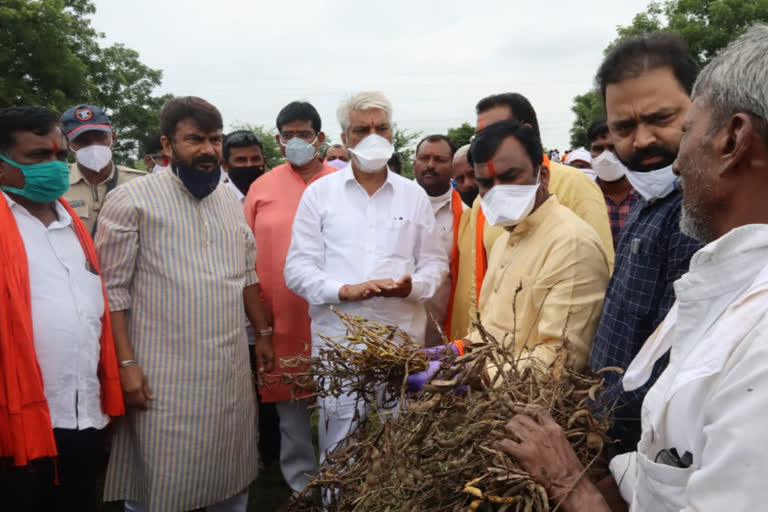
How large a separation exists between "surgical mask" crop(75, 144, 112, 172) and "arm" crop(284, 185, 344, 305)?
171cm

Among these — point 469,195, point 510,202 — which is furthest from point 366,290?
point 469,195

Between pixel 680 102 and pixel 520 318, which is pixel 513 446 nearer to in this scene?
pixel 520 318

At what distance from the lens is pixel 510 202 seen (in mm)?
2635

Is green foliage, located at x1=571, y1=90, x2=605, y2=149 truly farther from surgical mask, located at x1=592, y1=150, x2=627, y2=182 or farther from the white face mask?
the white face mask

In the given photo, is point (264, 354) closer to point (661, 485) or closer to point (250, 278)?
point (250, 278)

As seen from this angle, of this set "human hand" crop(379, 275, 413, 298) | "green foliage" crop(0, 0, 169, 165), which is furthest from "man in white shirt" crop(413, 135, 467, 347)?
"green foliage" crop(0, 0, 169, 165)

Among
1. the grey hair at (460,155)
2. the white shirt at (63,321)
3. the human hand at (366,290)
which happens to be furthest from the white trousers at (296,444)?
the grey hair at (460,155)

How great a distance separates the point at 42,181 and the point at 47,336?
74 centimetres

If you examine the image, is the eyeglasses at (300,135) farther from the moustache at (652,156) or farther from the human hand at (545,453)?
the human hand at (545,453)

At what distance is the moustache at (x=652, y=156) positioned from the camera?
211 cm

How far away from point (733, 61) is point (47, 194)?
287cm

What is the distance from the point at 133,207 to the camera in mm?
3090

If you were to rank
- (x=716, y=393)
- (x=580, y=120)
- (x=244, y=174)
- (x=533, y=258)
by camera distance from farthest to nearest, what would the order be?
(x=580, y=120)
(x=244, y=174)
(x=533, y=258)
(x=716, y=393)

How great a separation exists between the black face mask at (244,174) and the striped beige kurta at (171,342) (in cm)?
193
